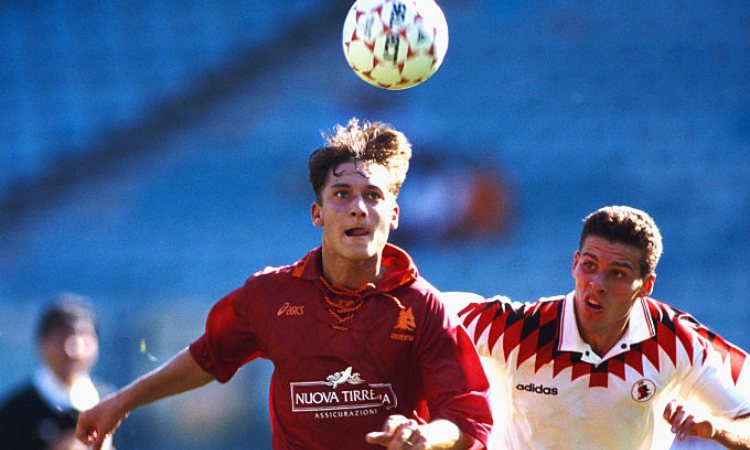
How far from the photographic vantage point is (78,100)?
11938mm

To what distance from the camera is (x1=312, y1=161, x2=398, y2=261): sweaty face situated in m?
4.20

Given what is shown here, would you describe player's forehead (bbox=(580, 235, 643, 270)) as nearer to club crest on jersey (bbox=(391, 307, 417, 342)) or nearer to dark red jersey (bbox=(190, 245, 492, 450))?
dark red jersey (bbox=(190, 245, 492, 450))

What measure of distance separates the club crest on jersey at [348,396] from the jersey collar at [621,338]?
115cm

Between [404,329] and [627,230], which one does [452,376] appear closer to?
[404,329]

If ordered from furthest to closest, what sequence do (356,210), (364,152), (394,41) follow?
1. (394,41)
2. (364,152)
3. (356,210)

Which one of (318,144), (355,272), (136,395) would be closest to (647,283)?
(355,272)

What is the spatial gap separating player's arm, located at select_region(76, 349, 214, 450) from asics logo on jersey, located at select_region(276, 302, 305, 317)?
0.46 m

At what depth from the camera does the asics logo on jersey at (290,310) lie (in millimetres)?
4260

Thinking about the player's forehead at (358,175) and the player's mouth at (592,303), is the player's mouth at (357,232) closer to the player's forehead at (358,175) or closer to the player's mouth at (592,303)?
the player's forehead at (358,175)

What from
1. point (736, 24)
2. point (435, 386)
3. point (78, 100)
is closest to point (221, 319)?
point (435, 386)

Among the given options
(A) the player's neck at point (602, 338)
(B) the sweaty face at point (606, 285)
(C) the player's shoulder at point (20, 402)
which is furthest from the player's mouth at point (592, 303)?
(C) the player's shoulder at point (20, 402)

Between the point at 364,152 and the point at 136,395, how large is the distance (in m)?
1.32

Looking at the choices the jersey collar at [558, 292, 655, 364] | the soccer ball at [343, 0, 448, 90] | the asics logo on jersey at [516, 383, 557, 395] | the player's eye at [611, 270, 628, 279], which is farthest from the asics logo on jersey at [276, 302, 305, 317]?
the soccer ball at [343, 0, 448, 90]

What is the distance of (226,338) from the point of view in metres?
4.46
